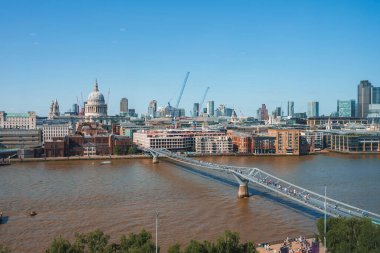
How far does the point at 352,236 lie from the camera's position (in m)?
8.41

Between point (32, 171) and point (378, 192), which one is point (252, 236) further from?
point (32, 171)

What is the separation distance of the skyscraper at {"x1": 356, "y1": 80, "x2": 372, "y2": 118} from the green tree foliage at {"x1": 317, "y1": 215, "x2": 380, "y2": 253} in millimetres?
92353

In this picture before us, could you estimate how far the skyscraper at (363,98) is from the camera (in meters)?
95.2

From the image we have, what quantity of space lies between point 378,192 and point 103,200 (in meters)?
9.58

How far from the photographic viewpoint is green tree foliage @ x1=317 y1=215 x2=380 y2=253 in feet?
26.1

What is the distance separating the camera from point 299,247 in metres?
9.50

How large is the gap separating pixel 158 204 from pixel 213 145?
62.9 ft

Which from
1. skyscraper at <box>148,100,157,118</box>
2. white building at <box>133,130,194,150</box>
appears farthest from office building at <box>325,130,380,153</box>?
skyscraper at <box>148,100,157,118</box>

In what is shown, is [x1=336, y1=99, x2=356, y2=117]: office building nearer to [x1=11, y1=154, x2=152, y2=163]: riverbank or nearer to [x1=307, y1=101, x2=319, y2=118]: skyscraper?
[x1=307, y1=101, x2=319, y2=118]: skyscraper

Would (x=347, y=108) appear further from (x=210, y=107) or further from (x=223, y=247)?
(x=223, y=247)

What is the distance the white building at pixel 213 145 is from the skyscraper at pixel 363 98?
70.5 m

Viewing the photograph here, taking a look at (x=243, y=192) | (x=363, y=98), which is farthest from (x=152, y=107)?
(x=243, y=192)

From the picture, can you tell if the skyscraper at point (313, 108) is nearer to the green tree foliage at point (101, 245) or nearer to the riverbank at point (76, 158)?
the riverbank at point (76, 158)

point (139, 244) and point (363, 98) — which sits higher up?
point (363, 98)
